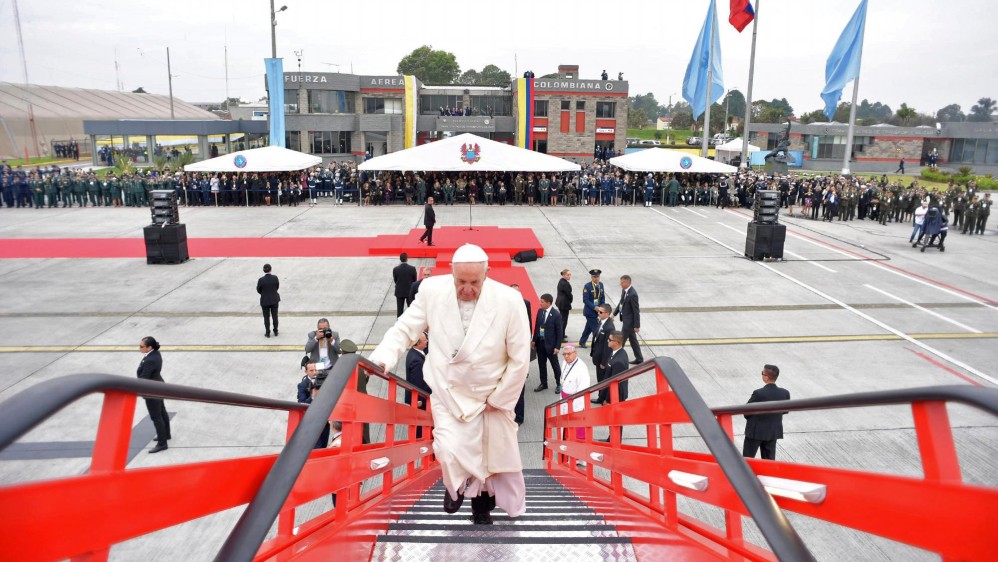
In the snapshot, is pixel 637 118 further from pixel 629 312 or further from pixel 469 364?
pixel 469 364

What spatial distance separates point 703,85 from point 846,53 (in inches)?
302

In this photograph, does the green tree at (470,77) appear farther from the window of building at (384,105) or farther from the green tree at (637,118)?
the window of building at (384,105)

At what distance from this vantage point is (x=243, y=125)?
171 feet

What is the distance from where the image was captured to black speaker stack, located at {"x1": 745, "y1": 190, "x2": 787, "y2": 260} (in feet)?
63.4

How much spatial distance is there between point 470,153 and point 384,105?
2833 centimetres

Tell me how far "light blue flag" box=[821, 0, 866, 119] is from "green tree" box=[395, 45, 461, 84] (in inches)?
3649

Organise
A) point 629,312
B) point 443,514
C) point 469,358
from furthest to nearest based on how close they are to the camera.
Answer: point 629,312 < point 443,514 < point 469,358

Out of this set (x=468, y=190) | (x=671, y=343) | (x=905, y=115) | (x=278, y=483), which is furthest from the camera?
(x=905, y=115)

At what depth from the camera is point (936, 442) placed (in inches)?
78.2

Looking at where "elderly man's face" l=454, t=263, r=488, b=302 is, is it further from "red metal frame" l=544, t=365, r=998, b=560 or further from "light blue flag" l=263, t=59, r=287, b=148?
"light blue flag" l=263, t=59, r=287, b=148

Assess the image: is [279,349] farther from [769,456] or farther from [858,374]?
[858,374]

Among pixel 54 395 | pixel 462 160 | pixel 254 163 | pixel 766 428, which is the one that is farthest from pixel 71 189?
pixel 54 395

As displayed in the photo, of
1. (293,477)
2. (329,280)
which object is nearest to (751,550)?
(293,477)

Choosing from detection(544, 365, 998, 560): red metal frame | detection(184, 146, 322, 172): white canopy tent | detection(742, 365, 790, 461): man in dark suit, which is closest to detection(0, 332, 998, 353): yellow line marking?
detection(742, 365, 790, 461): man in dark suit
